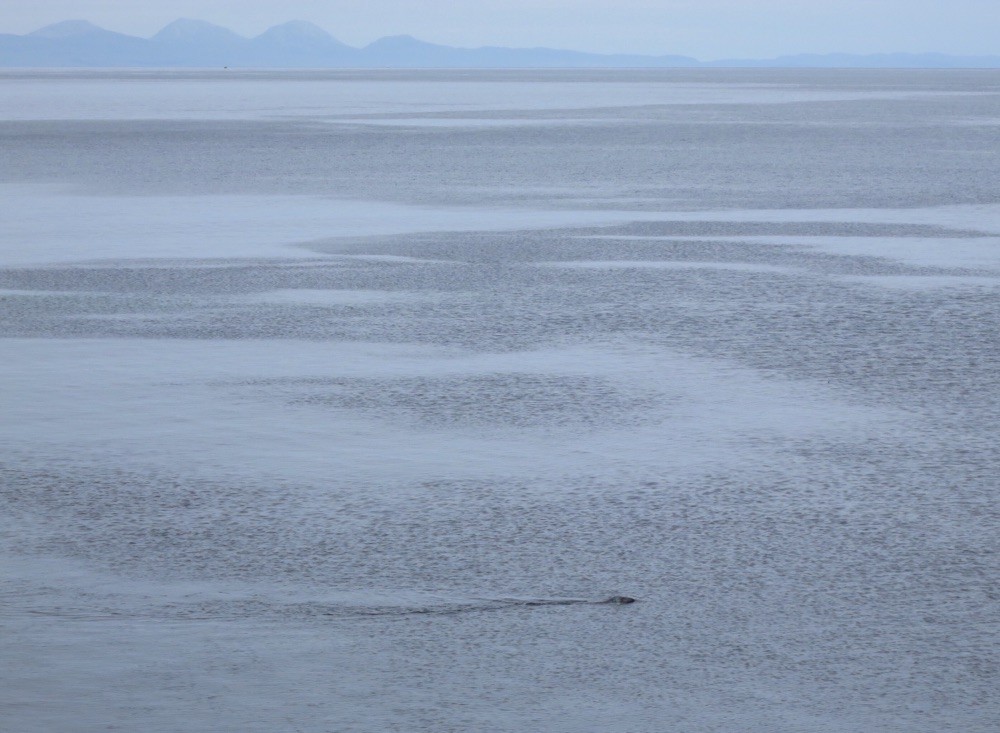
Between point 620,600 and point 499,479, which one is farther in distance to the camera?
point 499,479

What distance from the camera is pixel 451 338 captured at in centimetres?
1126

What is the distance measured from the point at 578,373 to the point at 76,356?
351 centimetres

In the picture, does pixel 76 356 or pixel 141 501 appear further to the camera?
pixel 76 356

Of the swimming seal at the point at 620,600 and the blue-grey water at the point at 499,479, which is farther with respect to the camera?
the swimming seal at the point at 620,600

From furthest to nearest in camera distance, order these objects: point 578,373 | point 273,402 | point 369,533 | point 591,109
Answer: point 591,109, point 578,373, point 273,402, point 369,533

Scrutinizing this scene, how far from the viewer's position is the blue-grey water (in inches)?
203

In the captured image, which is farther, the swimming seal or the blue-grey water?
the swimming seal

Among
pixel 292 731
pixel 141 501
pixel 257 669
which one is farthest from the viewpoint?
pixel 141 501

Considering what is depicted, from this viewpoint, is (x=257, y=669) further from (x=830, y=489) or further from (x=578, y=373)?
(x=578, y=373)

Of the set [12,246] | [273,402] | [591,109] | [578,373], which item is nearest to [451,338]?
[578,373]

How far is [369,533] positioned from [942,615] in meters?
2.47

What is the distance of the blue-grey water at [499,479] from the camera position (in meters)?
5.16

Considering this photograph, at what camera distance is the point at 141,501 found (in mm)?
7270

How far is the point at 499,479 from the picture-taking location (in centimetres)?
759
